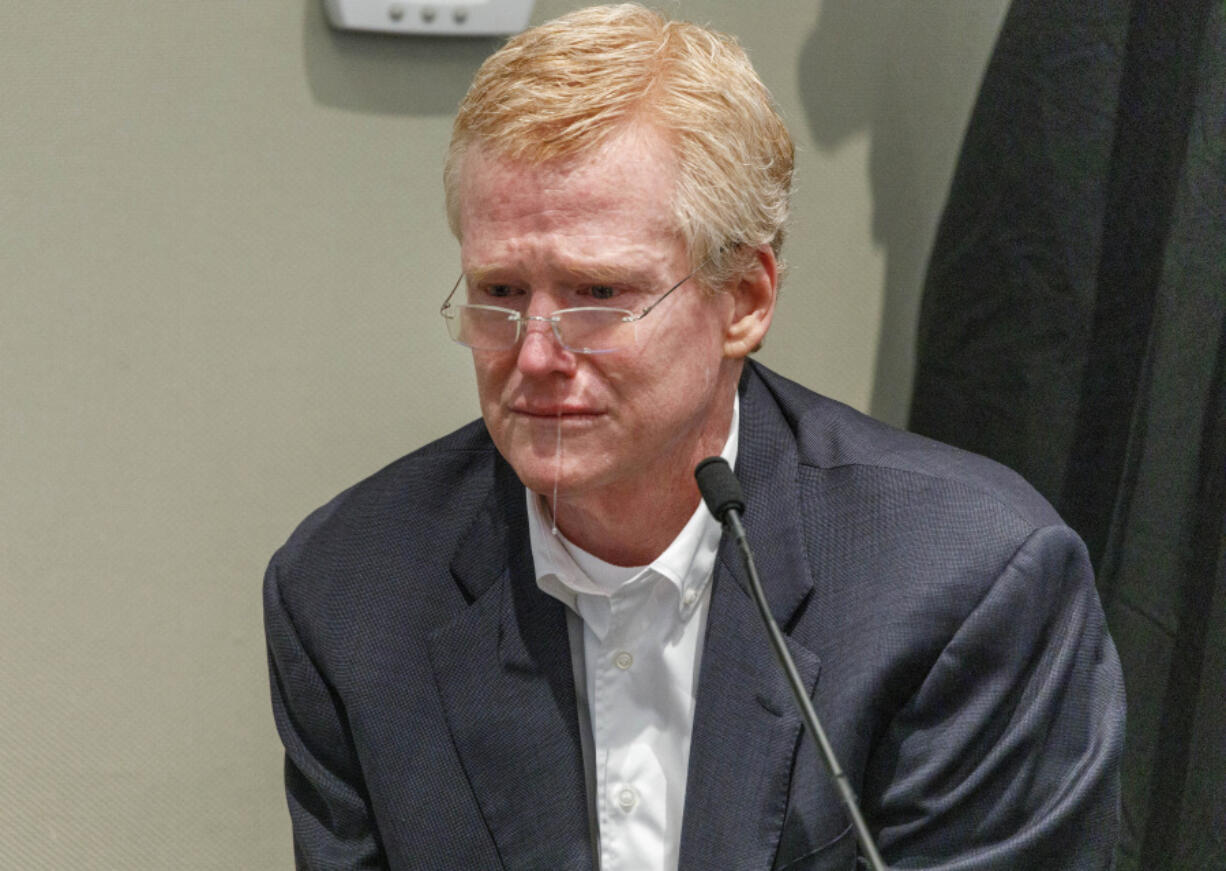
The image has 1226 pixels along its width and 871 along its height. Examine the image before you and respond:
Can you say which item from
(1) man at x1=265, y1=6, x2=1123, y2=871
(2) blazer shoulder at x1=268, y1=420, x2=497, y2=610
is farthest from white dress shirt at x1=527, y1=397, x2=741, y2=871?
(2) blazer shoulder at x1=268, y1=420, x2=497, y2=610

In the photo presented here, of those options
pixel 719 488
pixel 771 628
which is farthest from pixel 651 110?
pixel 771 628

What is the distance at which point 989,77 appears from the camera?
1.58 m

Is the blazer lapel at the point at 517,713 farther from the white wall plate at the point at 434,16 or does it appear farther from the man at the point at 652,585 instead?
the white wall plate at the point at 434,16

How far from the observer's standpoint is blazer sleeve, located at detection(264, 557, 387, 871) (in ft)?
4.02

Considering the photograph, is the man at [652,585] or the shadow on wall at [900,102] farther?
the shadow on wall at [900,102]

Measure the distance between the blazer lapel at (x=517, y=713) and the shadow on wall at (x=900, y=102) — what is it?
2.57 ft

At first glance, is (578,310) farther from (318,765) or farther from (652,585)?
(318,765)

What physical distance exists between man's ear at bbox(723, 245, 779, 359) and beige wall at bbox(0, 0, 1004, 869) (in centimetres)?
50

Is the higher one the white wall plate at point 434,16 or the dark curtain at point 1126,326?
the white wall plate at point 434,16

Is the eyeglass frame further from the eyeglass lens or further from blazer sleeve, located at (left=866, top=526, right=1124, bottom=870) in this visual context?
blazer sleeve, located at (left=866, top=526, right=1124, bottom=870)

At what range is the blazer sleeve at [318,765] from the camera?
1.23 m

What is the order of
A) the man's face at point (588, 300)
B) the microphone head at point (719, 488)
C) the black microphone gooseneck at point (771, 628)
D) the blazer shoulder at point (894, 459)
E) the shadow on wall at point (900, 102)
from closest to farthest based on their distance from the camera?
the black microphone gooseneck at point (771, 628), the microphone head at point (719, 488), the man's face at point (588, 300), the blazer shoulder at point (894, 459), the shadow on wall at point (900, 102)

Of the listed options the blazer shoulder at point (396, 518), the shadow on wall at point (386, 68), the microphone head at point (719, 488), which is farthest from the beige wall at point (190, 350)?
the microphone head at point (719, 488)

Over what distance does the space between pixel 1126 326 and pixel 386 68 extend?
0.90 meters
